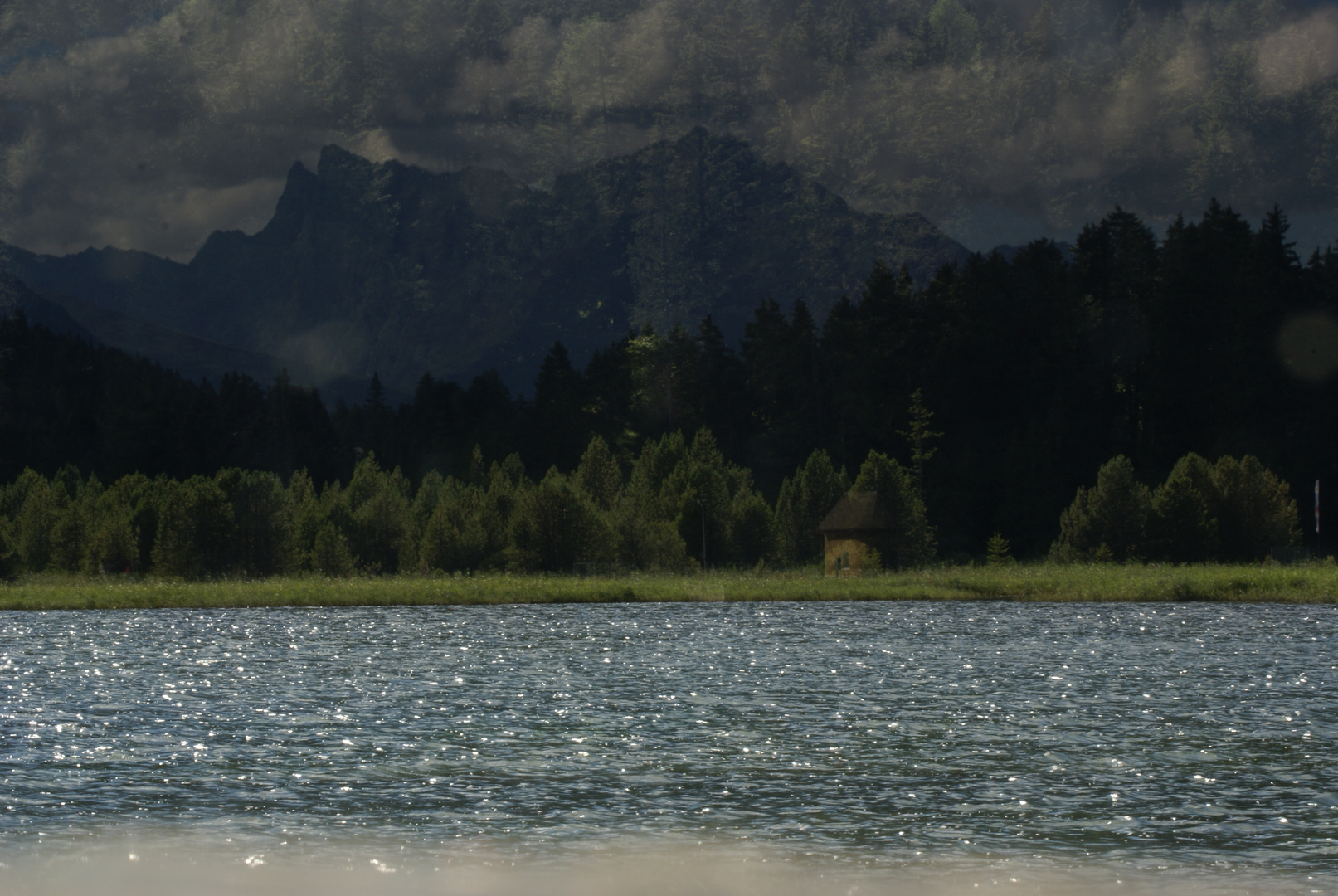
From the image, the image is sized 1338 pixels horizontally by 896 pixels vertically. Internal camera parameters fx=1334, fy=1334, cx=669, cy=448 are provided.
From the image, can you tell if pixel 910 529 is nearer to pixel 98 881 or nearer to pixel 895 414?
pixel 895 414

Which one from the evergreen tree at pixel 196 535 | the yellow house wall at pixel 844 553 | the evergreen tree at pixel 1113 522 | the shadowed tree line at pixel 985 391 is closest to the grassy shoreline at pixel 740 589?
the evergreen tree at pixel 1113 522

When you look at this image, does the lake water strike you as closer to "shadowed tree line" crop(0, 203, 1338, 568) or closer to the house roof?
the house roof

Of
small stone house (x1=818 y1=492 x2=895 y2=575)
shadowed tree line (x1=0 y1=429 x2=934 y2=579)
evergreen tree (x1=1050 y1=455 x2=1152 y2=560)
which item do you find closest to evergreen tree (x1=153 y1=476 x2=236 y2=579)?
→ shadowed tree line (x1=0 y1=429 x2=934 y2=579)

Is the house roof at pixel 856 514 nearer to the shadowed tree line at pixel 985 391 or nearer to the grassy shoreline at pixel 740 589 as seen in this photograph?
the shadowed tree line at pixel 985 391

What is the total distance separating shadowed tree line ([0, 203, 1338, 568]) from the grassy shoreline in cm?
1842

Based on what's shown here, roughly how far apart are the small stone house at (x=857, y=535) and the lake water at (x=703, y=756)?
164 feet

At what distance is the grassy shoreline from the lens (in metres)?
84.9

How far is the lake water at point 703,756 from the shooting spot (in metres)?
19.5

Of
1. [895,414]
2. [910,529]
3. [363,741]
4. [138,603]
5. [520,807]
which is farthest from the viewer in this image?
[895,414]

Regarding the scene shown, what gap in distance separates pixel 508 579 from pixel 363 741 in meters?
69.7

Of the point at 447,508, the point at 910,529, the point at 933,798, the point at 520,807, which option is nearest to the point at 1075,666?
the point at 933,798

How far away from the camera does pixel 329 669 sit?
4844cm

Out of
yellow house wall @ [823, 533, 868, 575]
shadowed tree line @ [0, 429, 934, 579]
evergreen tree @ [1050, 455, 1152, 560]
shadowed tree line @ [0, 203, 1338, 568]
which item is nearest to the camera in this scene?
evergreen tree @ [1050, 455, 1152, 560]

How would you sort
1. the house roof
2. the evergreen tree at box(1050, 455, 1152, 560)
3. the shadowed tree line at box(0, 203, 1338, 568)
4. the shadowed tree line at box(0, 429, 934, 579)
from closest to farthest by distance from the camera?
the evergreen tree at box(1050, 455, 1152, 560), the house roof, the shadowed tree line at box(0, 429, 934, 579), the shadowed tree line at box(0, 203, 1338, 568)
